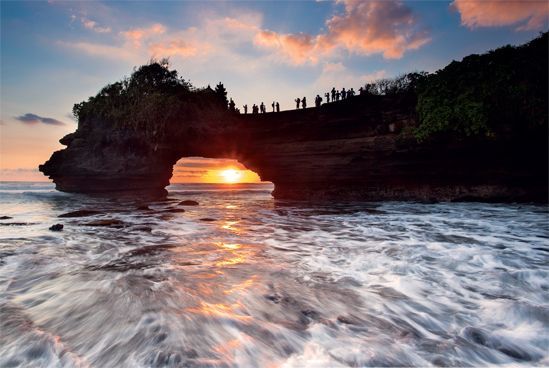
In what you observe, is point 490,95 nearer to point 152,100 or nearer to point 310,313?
point 310,313

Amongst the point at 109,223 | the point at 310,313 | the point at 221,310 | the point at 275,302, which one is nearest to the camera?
the point at 310,313

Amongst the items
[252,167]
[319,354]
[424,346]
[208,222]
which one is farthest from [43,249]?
[252,167]

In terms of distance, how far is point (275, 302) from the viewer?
3.34m

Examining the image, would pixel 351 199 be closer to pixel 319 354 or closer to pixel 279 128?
pixel 279 128

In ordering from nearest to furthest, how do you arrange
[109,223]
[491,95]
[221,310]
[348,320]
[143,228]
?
1. [348,320]
2. [221,310]
3. [143,228]
4. [109,223]
5. [491,95]

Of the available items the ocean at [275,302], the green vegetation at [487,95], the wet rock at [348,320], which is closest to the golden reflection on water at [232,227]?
the ocean at [275,302]

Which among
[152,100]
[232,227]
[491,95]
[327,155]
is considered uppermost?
[152,100]

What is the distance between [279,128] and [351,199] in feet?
18.5

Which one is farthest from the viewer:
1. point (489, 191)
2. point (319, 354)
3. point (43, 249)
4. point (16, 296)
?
point (489, 191)

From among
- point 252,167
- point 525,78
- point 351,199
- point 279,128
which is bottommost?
point 351,199

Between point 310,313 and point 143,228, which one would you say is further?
point 143,228

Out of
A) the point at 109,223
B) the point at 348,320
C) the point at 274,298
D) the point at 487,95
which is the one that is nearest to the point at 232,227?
the point at 109,223

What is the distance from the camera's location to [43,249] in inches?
225

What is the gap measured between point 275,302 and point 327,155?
12.8 m
